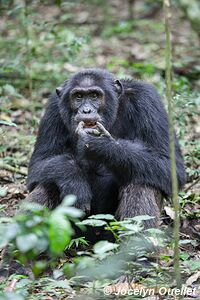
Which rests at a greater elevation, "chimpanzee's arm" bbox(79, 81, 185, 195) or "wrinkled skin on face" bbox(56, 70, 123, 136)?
"wrinkled skin on face" bbox(56, 70, 123, 136)

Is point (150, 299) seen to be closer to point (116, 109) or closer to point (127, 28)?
point (116, 109)

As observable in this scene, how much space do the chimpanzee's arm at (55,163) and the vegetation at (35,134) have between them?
0.38 metres

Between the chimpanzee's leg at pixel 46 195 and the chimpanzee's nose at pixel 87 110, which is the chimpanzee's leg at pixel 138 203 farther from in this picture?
the chimpanzee's nose at pixel 87 110

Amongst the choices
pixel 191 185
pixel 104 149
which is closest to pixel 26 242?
pixel 104 149

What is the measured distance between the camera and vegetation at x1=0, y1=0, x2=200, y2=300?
445 centimetres

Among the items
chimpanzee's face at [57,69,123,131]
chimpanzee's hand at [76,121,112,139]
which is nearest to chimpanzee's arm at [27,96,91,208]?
chimpanzee's face at [57,69,123,131]

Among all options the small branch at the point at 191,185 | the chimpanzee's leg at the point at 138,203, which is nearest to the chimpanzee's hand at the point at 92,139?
the chimpanzee's leg at the point at 138,203

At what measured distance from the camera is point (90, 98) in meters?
7.12

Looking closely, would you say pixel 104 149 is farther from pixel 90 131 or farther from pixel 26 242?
pixel 26 242

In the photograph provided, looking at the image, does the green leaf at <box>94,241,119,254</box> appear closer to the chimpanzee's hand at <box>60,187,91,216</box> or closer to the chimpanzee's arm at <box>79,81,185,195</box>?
the chimpanzee's hand at <box>60,187,91,216</box>

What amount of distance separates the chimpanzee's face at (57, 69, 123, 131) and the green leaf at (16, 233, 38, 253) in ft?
10.1

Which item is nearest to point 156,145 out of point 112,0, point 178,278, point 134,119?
point 134,119

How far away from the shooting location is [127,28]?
1545 cm

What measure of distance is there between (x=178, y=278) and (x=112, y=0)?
14.1 m
